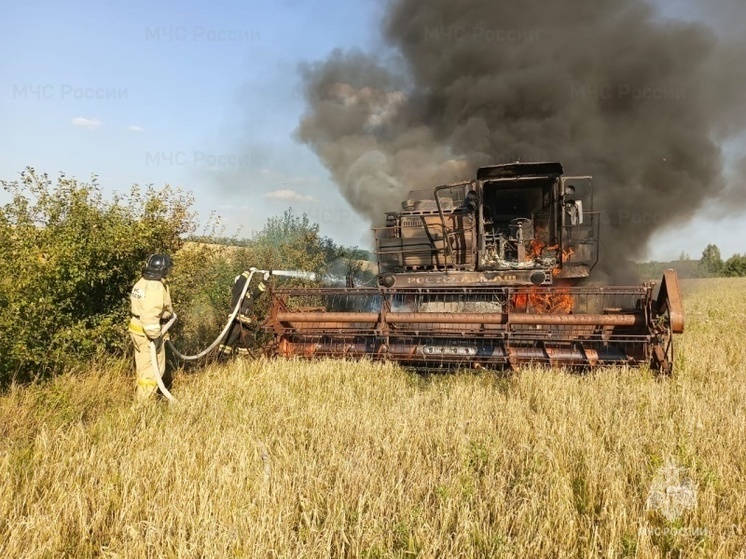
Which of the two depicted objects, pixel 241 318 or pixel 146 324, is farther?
pixel 241 318

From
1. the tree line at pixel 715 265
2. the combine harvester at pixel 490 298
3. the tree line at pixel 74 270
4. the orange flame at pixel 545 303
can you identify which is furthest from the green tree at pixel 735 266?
the tree line at pixel 74 270

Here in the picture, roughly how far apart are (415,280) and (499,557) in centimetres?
603

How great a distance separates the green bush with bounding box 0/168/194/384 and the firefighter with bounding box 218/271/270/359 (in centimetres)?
118

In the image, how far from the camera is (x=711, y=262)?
178 feet

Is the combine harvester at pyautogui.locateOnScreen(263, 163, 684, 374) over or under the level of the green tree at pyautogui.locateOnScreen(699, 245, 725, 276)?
under

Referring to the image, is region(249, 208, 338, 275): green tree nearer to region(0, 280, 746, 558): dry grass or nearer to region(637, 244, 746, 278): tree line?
Result: region(0, 280, 746, 558): dry grass

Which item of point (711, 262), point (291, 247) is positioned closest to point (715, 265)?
point (711, 262)

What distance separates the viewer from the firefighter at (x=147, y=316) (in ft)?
16.3

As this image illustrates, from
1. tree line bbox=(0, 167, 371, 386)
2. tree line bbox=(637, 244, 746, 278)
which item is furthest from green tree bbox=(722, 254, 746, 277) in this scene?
tree line bbox=(0, 167, 371, 386)

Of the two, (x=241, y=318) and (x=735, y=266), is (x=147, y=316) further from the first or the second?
(x=735, y=266)

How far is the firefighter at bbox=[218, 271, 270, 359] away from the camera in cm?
672

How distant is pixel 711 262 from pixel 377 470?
207ft

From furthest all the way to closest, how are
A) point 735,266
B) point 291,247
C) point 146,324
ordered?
point 735,266
point 291,247
point 146,324

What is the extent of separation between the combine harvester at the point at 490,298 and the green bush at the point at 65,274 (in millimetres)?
1907
